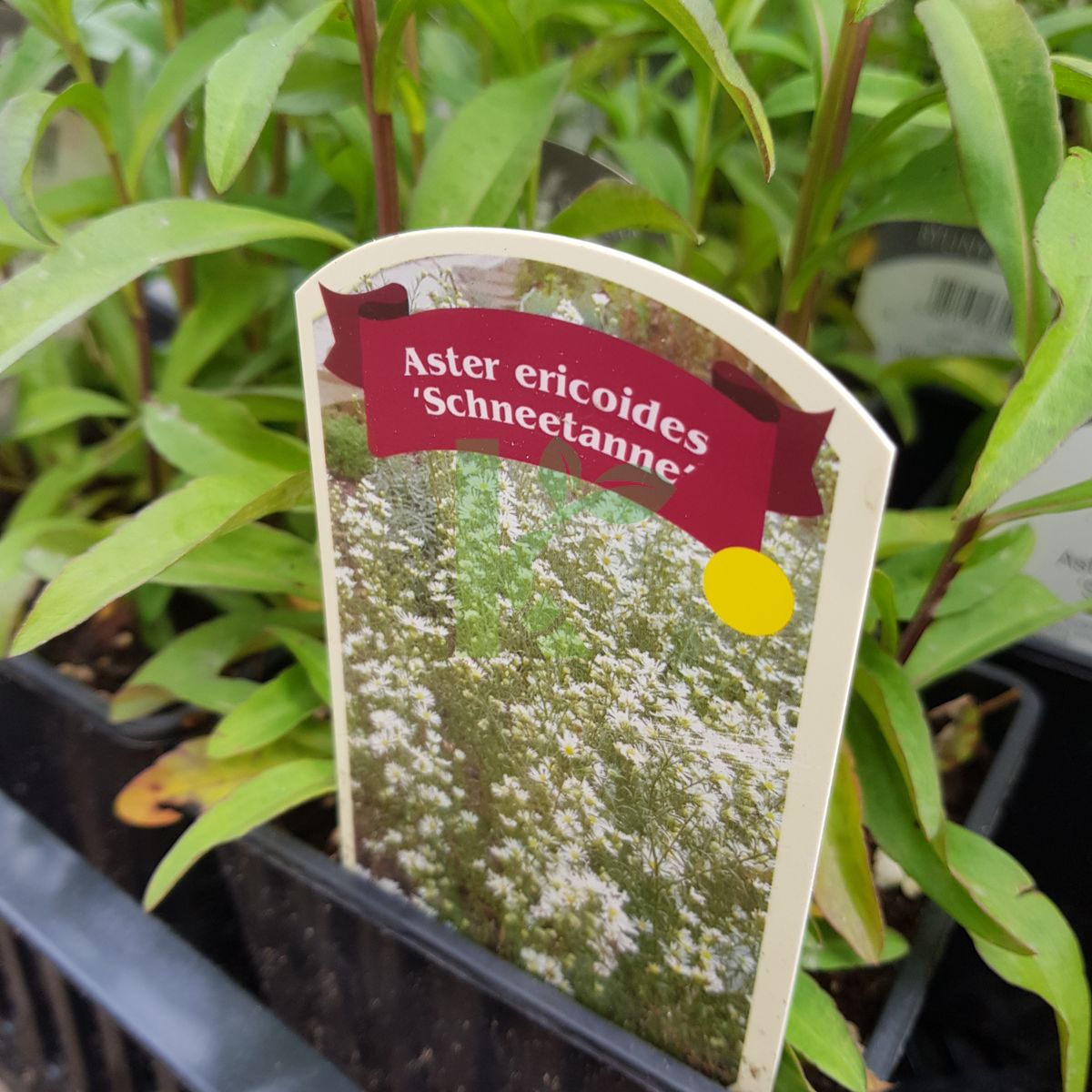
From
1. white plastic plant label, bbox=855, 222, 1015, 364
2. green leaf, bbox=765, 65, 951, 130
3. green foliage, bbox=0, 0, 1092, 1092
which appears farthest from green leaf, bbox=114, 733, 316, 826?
white plastic plant label, bbox=855, 222, 1015, 364

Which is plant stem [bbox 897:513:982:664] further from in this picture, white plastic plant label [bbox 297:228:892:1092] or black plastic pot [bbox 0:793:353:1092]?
black plastic pot [bbox 0:793:353:1092]

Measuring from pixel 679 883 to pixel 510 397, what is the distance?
0.19 meters

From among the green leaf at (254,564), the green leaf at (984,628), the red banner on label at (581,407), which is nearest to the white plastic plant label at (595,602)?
the red banner on label at (581,407)

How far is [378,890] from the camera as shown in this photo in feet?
1.60

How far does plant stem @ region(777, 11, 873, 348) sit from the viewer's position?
1.50ft

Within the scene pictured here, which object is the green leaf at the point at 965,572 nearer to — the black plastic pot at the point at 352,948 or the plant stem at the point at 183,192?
the black plastic pot at the point at 352,948

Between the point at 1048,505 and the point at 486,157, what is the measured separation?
296 mm

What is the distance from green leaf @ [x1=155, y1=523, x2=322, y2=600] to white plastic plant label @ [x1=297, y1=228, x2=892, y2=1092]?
0.35 feet

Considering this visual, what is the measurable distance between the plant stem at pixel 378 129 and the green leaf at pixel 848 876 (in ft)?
1.07

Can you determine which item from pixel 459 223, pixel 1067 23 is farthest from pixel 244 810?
pixel 1067 23

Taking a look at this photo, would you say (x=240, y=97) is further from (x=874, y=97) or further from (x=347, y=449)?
(x=874, y=97)

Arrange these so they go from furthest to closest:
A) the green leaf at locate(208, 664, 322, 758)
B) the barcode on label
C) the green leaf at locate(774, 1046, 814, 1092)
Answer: the barcode on label, the green leaf at locate(208, 664, 322, 758), the green leaf at locate(774, 1046, 814, 1092)

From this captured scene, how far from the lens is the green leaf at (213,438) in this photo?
0.54 metres

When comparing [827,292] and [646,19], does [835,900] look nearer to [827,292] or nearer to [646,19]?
[646,19]
